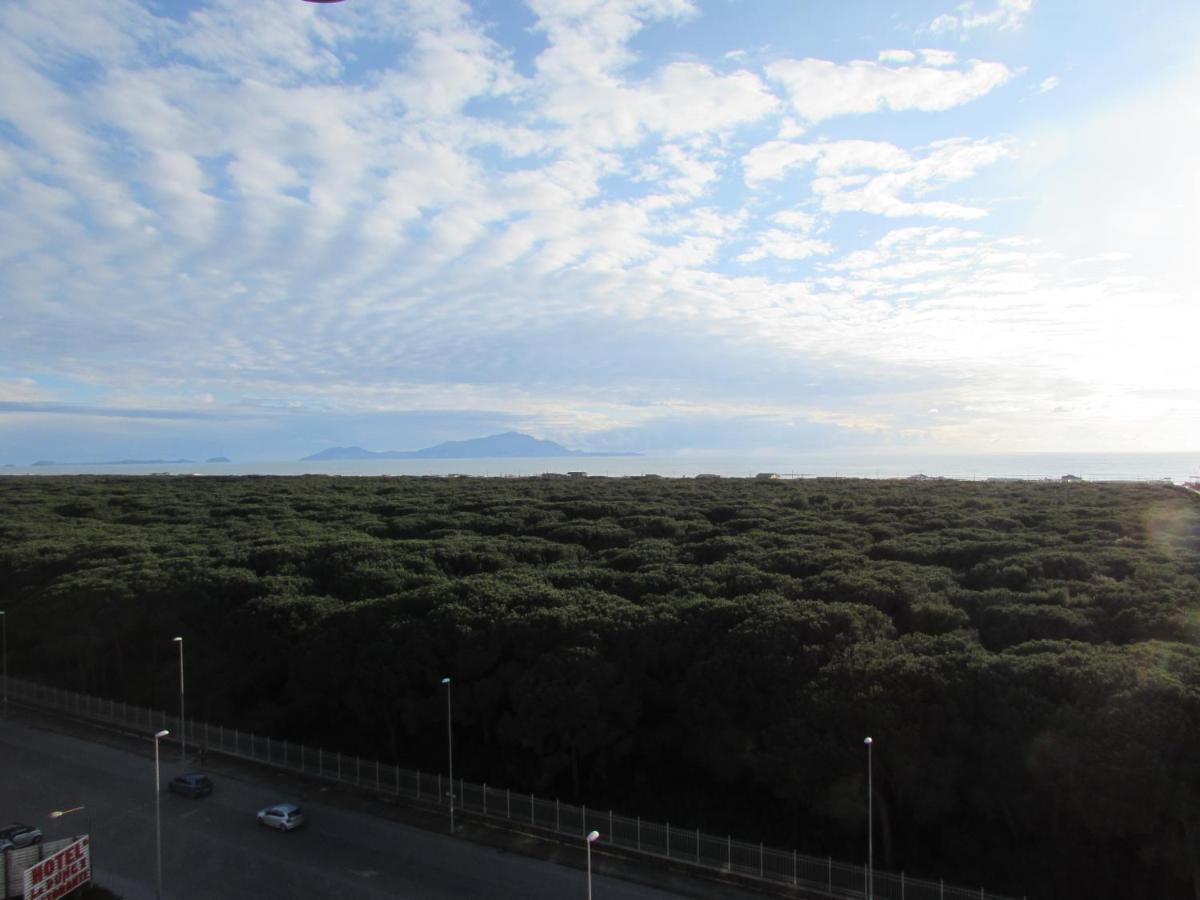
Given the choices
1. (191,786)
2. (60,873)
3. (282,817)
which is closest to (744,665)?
(282,817)

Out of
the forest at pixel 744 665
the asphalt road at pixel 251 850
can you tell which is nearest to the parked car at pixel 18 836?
the asphalt road at pixel 251 850

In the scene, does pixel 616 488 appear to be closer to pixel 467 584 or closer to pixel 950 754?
pixel 467 584

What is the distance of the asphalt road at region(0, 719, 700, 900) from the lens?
15664 millimetres

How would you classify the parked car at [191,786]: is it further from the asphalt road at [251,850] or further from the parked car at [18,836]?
the parked car at [18,836]

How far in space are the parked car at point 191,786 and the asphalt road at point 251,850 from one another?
0.24 metres

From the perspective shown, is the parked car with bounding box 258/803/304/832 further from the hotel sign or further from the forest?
the forest

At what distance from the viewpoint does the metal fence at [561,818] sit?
15.7 meters

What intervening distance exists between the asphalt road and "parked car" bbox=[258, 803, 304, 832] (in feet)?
0.85

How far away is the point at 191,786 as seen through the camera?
19938mm

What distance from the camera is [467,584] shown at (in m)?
25.1

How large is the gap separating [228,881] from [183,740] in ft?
27.6

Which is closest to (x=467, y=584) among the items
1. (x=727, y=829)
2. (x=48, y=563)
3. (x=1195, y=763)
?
(x=727, y=829)

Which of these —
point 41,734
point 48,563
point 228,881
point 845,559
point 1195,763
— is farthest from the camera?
point 48,563

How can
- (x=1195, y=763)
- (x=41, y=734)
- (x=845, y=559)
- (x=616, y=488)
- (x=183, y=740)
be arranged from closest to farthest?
1. (x=1195, y=763)
2. (x=183, y=740)
3. (x=41, y=734)
4. (x=845, y=559)
5. (x=616, y=488)
